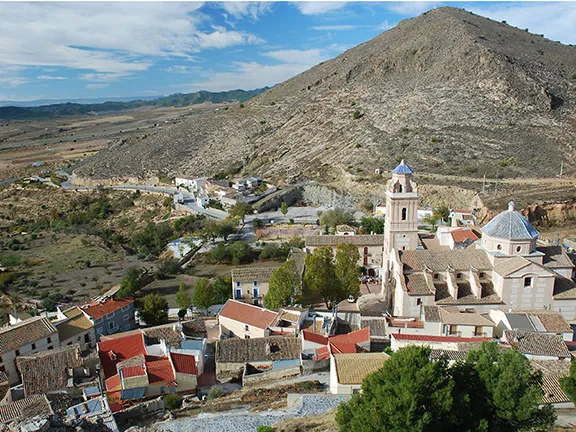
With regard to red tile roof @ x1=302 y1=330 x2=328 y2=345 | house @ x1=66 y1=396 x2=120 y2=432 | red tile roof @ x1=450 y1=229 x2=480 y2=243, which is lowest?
house @ x1=66 y1=396 x2=120 y2=432

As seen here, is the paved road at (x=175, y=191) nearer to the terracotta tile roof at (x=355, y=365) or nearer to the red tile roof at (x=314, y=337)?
the red tile roof at (x=314, y=337)

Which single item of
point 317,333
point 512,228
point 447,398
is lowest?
point 317,333

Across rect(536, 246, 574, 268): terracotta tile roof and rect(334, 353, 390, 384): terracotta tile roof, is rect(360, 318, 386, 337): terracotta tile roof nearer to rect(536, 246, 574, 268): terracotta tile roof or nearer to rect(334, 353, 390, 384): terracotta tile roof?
rect(334, 353, 390, 384): terracotta tile roof

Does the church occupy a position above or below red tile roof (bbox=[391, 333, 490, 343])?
above

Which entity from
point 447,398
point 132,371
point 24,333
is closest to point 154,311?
point 24,333

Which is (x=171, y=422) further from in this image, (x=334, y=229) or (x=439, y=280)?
(x=334, y=229)

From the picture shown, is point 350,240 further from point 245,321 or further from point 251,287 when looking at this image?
point 245,321

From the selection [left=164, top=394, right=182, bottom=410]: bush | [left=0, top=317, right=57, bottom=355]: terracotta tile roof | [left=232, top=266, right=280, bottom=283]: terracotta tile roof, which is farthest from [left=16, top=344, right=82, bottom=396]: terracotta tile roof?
[left=232, top=266, right=280, bottom=283]: terracotta tile roof
